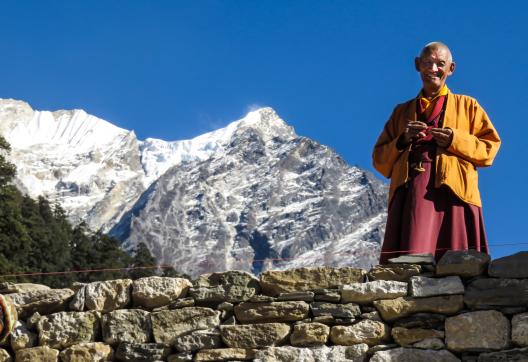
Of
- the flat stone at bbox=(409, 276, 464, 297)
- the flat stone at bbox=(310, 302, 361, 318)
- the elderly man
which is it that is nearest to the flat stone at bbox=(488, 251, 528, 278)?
the flat stone at bbox=(409, 276, 464, 297)

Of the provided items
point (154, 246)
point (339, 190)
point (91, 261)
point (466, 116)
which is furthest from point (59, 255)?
point (339, 190)

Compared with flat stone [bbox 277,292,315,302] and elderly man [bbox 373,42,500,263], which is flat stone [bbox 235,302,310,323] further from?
elderly man [bbox 373,42,500,263]

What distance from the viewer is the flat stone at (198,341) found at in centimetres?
715

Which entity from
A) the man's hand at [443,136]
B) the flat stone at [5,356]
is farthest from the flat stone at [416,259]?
the flat stone at [5,356]

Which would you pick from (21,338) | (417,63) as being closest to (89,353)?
(21,338)

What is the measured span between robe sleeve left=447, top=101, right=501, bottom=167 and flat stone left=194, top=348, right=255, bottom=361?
216cm

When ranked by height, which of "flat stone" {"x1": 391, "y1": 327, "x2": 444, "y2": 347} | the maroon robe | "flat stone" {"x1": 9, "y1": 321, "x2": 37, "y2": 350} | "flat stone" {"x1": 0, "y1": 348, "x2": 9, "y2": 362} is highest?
the maroon robe

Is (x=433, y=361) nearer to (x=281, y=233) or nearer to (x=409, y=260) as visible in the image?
(x=409, y=260)

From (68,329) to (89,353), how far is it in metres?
0.24

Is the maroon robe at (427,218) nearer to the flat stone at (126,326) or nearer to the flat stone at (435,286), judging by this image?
the flat stone at (435,286)

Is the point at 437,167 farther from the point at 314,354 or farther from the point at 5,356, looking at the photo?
the point at 5,356

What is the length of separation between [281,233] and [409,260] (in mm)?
179092

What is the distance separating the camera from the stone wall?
22.1 feet

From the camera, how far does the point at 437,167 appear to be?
8.07m
